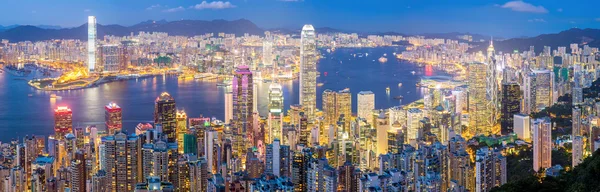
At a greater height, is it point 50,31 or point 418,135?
point 50,31

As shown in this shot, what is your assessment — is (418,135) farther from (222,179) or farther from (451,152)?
(222,179)

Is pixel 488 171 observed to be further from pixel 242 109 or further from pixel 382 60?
pixel 382 60

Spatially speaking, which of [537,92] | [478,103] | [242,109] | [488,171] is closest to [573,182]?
[488,171]

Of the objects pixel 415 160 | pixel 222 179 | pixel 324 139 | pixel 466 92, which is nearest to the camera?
pixel 222 179

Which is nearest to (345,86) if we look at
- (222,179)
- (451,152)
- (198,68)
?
(198,68)

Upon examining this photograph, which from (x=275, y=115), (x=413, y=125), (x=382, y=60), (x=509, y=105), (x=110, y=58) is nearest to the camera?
(x=413, y=125)

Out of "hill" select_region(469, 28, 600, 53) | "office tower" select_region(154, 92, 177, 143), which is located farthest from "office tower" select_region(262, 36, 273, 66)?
"office tower" select_region(154, 92, 177, 143)

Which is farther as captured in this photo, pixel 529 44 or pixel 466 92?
pixel 529 44
